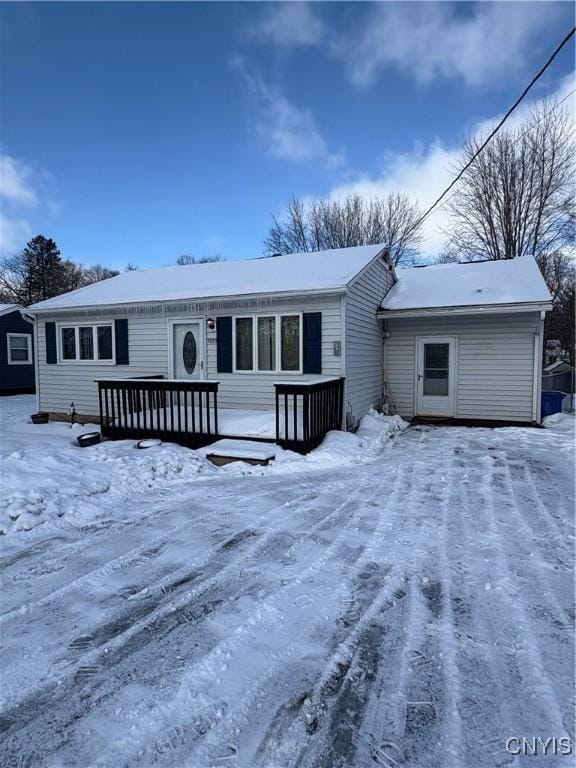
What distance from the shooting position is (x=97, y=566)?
3082mm

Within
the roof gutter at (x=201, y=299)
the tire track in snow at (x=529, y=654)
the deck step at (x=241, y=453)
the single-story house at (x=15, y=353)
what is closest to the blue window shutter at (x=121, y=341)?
the roof gutter at (x=201, y=299)

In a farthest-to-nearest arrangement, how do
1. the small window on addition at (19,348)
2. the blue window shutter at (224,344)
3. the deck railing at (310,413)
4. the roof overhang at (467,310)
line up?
the small window on addition at (19,348) → the blue window shutter at (224,344) → the roof overhang at (467,310) → the deck railing at (310,413)

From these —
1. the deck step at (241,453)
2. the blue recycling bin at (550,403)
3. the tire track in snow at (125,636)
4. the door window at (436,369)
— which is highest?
the door window at (436,369)

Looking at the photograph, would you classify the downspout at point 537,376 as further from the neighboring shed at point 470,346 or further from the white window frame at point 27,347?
A: the white window frame at point 27,347

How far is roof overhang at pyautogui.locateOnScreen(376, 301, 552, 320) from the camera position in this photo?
27.5 ft

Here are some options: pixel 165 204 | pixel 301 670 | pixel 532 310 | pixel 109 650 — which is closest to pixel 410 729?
pixel 301 670

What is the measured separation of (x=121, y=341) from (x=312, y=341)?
480 centimetres

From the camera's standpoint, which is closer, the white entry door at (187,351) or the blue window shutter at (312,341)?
the blue window shutter at (312,341)

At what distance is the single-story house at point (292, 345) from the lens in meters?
7.76

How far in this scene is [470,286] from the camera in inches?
400

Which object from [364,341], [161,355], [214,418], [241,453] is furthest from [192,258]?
[241,453]

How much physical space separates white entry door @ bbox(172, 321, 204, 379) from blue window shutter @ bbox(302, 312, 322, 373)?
2.51m

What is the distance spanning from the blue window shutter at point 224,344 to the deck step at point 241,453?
250 centimetres

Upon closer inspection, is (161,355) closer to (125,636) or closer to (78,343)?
(78,343)
